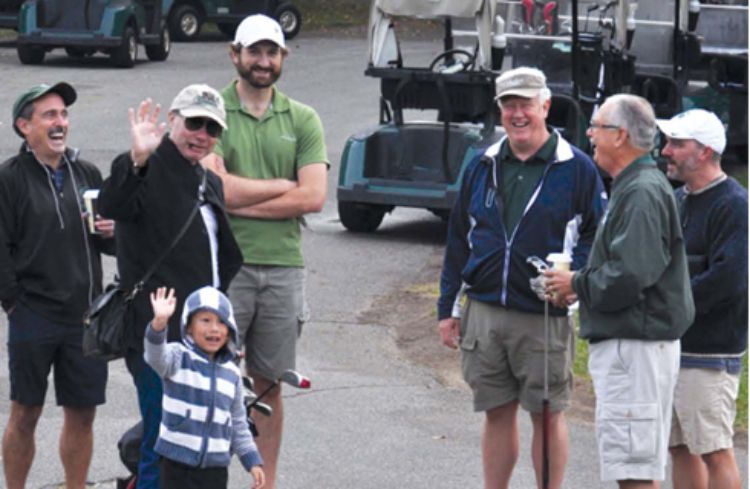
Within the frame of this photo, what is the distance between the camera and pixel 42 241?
23.3 feet

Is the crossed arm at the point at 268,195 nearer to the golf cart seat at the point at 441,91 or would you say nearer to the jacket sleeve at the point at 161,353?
the jacket sleeve at the point at 161,353

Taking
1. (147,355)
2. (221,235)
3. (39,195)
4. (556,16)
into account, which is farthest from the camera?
(556,16)

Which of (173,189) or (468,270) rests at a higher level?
(173,189)

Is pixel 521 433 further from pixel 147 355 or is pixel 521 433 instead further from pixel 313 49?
pixel 313 49

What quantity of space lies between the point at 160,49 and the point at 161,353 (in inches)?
908

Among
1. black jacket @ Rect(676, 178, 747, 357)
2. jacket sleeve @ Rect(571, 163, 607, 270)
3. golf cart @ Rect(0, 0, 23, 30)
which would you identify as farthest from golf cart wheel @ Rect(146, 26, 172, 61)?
black jacket @ Rect(676, 178, 747, 357)

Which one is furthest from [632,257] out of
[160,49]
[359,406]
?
[160,49]

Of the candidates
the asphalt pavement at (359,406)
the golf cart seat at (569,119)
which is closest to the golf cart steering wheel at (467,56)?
the golf cart seat at (569,119)

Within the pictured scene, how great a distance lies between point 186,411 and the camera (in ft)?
20.3

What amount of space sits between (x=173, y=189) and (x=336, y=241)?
28.8ft

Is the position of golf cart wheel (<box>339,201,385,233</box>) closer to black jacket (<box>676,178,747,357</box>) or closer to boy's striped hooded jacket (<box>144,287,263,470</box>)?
black jacket (<box>676,178,747,357</box>)

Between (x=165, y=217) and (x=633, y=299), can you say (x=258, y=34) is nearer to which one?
(x=165, y=217)

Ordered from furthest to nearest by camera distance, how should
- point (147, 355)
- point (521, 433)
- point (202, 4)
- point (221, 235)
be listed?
point (202, 4)
point (521, 433)
point (221, 235)
point (147, 355)

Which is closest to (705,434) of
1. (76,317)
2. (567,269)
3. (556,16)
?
(567,269)
